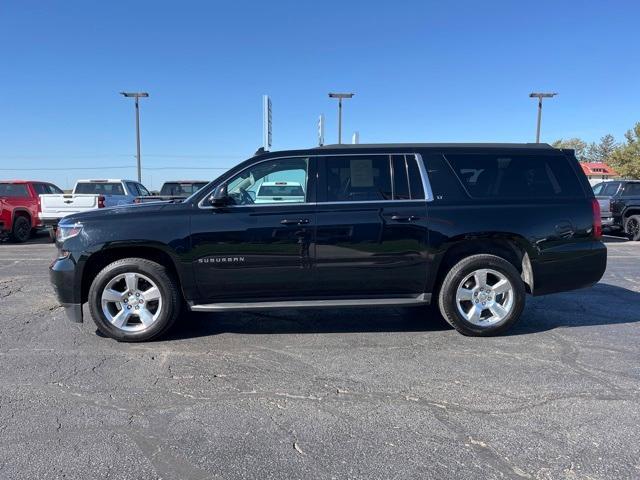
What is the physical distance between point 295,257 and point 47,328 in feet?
9.38

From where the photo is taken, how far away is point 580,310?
5.98 meters

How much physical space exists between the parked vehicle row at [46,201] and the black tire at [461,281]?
8.30m

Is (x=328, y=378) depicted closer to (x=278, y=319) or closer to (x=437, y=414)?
(x=437, y=414)

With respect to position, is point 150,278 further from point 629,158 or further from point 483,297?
point 629,158

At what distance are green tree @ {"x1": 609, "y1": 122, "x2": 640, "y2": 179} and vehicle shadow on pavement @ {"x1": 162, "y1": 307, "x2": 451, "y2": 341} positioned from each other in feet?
174

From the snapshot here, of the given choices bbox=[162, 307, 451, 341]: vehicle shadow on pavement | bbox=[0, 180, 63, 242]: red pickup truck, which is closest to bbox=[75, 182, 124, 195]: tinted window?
bbox=[0, 180, 63, 242]: red pickup truck

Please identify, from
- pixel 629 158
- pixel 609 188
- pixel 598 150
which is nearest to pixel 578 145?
pixel 598 150

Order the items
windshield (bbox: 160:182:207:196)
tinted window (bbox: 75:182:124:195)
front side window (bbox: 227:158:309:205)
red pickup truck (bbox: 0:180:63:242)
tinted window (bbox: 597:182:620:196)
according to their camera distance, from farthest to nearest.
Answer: windshield (bbox: 160:182:207:196) < tinted window (bbox: 75:182:124:195) < tinted window (bbox: 597:182:620:196) < red pickup truck (bbox: 0:180:63:242) < front side window (bbox: 227:158:309:205)

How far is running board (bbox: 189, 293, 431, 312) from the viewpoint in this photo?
4.73 meters

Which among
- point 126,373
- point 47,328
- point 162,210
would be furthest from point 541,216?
point 47,328

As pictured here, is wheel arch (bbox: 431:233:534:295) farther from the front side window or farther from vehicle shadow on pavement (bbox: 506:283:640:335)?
the front side window

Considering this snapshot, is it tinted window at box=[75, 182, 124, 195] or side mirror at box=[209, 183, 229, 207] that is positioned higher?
tinted window at box=[75, 182, 124, 195]

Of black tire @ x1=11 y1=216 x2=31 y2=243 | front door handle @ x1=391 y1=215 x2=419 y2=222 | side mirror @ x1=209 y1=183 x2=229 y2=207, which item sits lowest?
black tire @ x1=11 y1=216 x2=31 y2=243

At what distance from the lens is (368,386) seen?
3754mm
